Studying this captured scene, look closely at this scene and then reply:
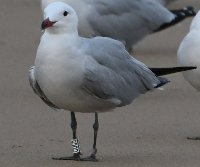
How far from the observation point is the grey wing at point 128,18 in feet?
42.0

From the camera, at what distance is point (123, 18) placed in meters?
13.3

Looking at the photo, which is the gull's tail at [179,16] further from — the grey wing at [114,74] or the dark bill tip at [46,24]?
the dark bill tip at [46,24]

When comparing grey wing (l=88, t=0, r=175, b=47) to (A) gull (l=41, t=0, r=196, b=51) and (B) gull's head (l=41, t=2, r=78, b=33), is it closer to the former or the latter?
(A) gull (l=41, t=0, r=196, b=51)

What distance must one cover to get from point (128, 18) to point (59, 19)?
5.58 m

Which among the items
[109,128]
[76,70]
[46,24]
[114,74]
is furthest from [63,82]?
[109,128]

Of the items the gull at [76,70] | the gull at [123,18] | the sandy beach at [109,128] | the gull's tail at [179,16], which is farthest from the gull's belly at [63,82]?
the gull's tail at [179,16]

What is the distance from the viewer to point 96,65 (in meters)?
7.93

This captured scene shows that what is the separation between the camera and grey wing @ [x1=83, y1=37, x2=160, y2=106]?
789 cm

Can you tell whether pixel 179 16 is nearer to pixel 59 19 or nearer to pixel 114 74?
pixel 114 74

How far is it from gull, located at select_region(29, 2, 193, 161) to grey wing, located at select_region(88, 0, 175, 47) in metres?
4.43

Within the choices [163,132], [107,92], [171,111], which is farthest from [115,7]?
[107,92]

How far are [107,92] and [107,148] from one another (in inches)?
27.4

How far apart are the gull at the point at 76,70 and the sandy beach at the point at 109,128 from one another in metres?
0.35

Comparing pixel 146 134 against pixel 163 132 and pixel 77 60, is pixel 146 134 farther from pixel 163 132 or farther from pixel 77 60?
pixel 77 60
